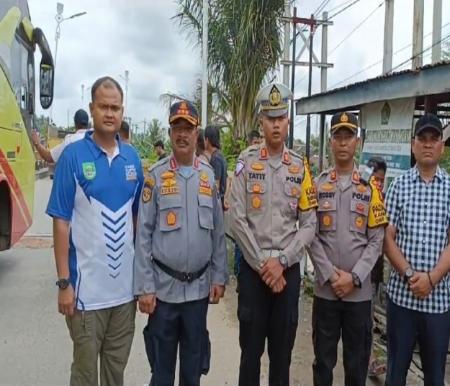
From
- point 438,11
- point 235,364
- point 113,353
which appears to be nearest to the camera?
point 113,353

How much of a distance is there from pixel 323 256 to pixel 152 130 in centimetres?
2088

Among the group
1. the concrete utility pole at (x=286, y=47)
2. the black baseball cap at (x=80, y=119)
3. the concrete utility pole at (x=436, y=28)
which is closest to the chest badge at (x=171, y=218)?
the black baseball cap at (x=80, y=119)

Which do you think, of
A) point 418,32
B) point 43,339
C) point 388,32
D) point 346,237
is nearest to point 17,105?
point 43,339

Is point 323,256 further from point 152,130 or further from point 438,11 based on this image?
point 152,130

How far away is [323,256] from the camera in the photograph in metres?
2.93

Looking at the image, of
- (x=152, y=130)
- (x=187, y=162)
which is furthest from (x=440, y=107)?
(x=152, y=130)

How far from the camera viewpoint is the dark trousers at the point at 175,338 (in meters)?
2.73

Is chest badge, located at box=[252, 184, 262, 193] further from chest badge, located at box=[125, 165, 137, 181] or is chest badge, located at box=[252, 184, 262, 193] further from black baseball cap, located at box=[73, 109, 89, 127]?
black baseball cap, located at box=[73, 109, 89, 127]

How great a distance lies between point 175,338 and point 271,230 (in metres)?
0.79

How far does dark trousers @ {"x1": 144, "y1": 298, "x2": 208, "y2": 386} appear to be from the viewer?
273cm

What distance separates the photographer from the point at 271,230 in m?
2.84

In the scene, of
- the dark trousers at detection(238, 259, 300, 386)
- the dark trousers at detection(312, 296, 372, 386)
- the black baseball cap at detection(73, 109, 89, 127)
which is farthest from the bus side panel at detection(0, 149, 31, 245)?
the dark trousers at detection(312, 296, 372, 386)

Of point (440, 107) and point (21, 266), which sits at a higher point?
point (440, 107)

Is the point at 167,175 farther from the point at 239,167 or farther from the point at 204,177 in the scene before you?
the point at 239,167
